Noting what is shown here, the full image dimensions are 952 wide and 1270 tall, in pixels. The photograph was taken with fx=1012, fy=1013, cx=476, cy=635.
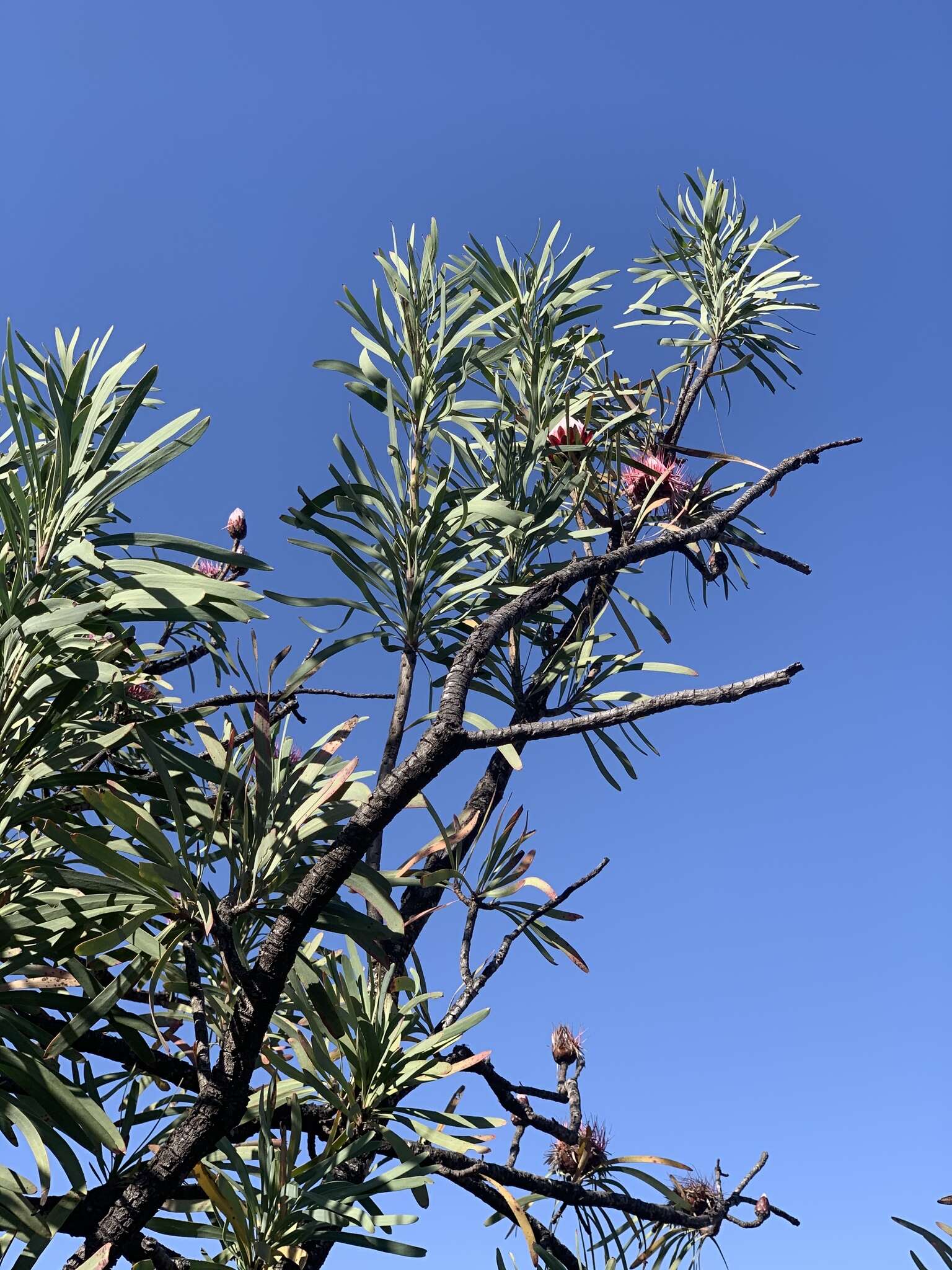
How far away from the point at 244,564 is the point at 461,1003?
1.83 feet

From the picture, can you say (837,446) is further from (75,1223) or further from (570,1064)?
(75,1223)

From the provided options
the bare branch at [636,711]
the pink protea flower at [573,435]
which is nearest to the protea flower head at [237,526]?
the pink protea flower at [573,435]

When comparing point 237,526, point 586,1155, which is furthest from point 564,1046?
point 237,526

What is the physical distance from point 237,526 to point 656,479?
36.2 inches

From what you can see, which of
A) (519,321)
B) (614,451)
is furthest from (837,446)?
(519,321)

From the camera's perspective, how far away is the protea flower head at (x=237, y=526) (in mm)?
2180

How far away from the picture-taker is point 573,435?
6.48 feet

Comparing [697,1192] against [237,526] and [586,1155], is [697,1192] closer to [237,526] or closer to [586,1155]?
[586,1155]

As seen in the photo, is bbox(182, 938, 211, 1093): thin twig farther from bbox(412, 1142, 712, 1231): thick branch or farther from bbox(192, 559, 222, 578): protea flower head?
bbox(192, 559, 222, 578): protea flower head

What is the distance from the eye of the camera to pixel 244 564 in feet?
3.74

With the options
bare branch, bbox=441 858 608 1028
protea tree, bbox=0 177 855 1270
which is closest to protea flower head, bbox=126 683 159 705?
protea tree, bbox=0 177 855 1270

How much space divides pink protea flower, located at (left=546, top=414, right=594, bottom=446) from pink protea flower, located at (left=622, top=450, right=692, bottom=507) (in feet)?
0.35

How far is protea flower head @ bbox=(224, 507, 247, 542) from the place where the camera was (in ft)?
7.15

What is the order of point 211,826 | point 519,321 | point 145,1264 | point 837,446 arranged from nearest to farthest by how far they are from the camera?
point 145,1264, point 211,826, point 837,446, point 519,321
